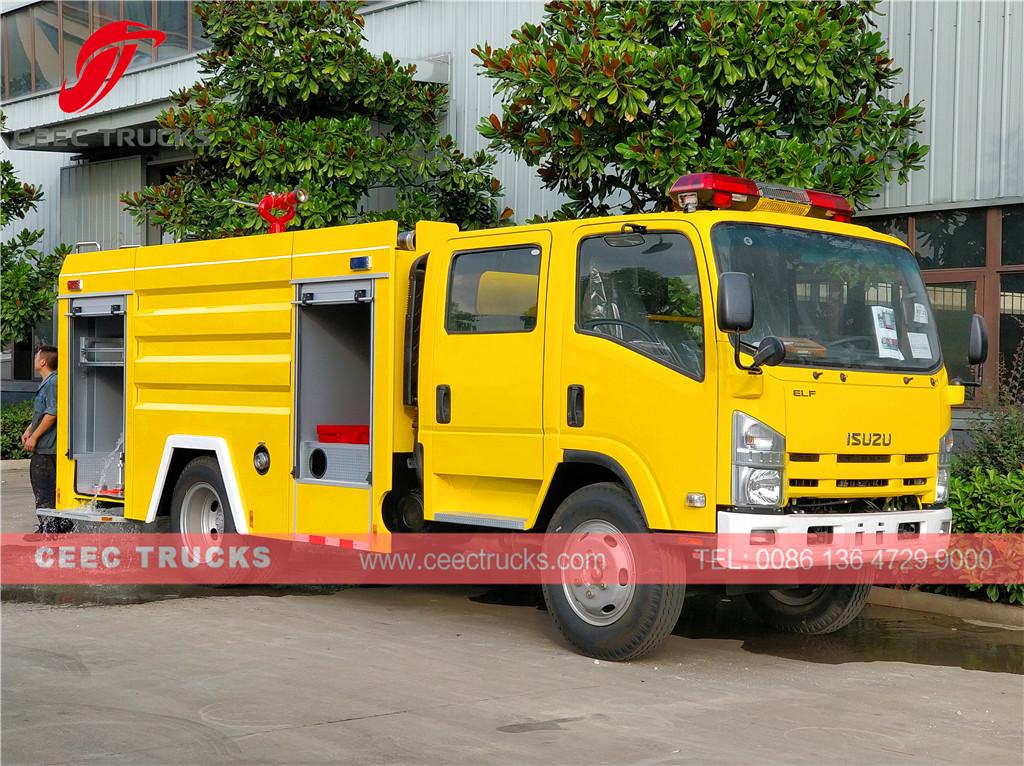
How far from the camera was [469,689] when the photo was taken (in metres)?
7.21

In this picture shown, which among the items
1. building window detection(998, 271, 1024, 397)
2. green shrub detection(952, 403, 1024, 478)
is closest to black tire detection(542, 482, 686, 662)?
green shrub detection(952, 403, 1024, 478)

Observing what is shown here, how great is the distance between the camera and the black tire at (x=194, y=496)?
10477 mm

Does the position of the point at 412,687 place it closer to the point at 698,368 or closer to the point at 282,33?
the point at 698,368

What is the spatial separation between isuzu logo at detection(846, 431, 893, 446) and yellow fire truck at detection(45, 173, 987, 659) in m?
0.01

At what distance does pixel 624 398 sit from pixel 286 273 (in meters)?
3.17

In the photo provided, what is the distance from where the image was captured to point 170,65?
72.9 feet

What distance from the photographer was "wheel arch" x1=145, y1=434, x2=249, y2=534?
10.3 meters

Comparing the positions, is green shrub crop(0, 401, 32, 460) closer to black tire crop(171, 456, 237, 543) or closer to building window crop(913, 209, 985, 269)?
black tire crop(171, 456, 237, 543)

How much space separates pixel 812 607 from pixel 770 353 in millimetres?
2567

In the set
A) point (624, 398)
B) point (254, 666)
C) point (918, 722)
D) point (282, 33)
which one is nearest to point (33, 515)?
point (282, 33)

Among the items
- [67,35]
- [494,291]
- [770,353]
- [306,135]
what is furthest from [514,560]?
[67,35]

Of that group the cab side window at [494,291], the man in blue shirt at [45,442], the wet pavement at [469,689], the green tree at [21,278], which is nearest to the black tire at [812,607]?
the wet pavement at [469,689]

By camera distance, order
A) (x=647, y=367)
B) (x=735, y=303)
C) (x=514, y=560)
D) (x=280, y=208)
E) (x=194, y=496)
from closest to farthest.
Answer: (x=735, y=303) < (x=647, y=367) < (x=514, y=560) < (x=194, y=496) < (x=280, y=208)

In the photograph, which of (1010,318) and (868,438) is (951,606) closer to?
(868,438)
